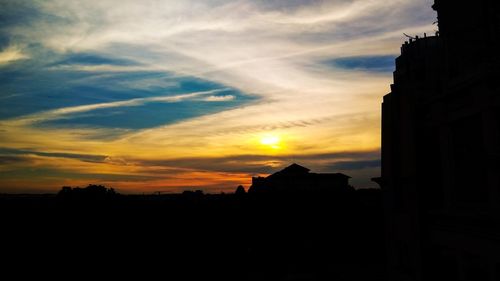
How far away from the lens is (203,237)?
30422 mm

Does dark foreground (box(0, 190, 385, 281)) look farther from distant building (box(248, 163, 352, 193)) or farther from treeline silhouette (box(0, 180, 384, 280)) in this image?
distant building (box(248, 163, 352, 193))

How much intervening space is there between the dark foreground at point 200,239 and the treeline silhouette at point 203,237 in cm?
7

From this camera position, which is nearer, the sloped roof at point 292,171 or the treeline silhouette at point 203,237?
the treeline silhouette at point 203,237

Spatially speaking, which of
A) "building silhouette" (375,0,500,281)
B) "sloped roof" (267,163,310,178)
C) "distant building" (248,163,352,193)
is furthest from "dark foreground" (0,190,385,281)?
"sloped roof" (267,163,310,178)

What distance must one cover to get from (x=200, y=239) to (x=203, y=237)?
43 cm

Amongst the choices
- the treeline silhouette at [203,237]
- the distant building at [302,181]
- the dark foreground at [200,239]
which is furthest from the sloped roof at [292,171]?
the dark foreground at [200,239]

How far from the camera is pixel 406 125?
12.4 meters

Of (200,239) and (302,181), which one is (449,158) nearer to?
(200,239)

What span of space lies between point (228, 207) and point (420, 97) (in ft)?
85.0

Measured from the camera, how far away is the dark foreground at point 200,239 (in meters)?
23.9

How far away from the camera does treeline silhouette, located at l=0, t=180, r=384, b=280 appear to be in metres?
24.3

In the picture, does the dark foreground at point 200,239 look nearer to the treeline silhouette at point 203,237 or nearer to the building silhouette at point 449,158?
the treeline silhouette at point 203,237

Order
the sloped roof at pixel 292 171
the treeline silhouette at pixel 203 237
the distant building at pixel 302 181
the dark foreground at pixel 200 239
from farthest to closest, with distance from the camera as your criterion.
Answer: the sloped roof at pixel 292 171 → the distant building at pixel 302 181 → the treeline silhouette at pixel 203 237 → the dark foreground at pixel 200 239

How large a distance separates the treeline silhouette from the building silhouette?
11133 mm
